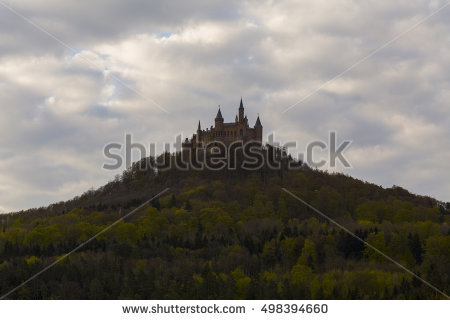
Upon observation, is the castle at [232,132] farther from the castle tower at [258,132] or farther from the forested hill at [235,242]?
the forested hill at [235,242]

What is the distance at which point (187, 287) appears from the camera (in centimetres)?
9044

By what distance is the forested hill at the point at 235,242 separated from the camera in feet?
300

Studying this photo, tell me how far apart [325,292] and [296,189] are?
8229 centimetres

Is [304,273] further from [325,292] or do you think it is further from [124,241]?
[124,241]

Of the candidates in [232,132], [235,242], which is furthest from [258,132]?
[235,242]

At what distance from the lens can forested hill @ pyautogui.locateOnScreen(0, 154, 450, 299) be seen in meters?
91.5

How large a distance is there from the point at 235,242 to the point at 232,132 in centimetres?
5871

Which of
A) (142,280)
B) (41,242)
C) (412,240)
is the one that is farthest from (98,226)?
(412,240)

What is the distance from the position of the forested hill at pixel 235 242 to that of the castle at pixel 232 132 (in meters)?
9.56

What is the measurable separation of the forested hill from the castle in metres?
9.56

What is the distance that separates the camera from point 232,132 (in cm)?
18112

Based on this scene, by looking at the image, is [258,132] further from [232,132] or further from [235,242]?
[235,242]

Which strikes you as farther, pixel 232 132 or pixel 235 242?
pixel 232 132

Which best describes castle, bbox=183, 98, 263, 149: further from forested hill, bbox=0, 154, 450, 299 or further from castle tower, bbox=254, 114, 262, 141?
forested hill, bbox=0, 154, 450, 299
